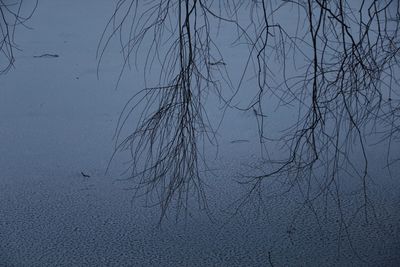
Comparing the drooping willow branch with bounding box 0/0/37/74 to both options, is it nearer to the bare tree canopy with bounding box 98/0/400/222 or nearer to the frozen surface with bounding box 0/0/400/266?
the bare tree canopy with bounding box 98/0/400/222

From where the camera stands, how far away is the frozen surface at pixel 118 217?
1.58 meters

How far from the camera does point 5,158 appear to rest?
2250 mm

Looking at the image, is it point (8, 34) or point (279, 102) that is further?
point (279, 102)

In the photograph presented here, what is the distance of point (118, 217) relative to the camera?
1806mm

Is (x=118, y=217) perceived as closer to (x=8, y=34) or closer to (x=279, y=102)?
(x=279, y=102)

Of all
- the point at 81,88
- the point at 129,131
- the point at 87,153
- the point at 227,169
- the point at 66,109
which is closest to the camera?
the point at 227,169

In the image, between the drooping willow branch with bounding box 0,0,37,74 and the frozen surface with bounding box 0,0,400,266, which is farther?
the frozen surface with bounding box 0,0,400,266

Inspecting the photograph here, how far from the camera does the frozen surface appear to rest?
5.19ft

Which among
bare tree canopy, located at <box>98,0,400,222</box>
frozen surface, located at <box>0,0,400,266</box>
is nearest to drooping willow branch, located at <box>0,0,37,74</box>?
bare tree canopy, located at <box>98,0,400,222</box>

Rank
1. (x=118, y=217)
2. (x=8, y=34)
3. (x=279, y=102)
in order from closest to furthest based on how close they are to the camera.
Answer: (x=8, y=34) → (x=279, y=102) → (x=118, y=217)

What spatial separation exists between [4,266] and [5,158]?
81 cm

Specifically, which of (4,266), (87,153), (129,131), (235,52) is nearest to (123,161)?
(87,153)

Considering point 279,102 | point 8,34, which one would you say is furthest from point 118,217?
point 8,34

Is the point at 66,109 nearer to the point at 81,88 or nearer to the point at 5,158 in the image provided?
the point at 81,88
